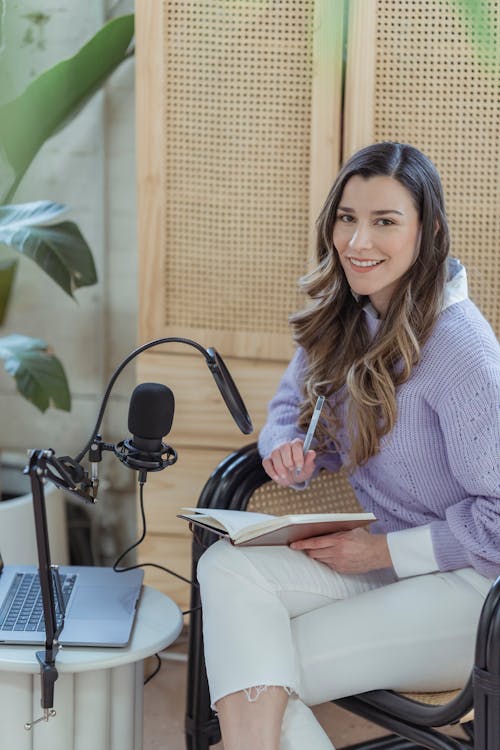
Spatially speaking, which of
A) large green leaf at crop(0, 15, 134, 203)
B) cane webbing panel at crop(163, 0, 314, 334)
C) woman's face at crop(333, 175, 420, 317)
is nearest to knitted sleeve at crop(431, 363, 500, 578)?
woman's face at crop(333, 175, 420, 317)

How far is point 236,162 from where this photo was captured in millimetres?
1988

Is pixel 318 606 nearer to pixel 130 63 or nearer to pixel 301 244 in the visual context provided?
pixel 301 244

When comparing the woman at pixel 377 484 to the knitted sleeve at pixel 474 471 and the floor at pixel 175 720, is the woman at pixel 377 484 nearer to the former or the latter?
the knitted sleeve at pixel 474 471

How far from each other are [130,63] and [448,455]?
1.50 metres

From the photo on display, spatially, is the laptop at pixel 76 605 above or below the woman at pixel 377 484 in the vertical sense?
below

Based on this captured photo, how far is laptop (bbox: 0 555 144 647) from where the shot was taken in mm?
1375

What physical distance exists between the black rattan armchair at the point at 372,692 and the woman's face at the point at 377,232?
42 cm

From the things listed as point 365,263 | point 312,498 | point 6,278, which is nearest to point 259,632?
point 312,498

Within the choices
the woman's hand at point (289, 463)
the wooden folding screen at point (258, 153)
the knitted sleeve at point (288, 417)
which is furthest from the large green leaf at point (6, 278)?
the woman's hand at point (289, 463)

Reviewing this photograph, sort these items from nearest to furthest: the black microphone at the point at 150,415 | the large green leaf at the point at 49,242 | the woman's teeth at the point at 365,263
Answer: the black microphone at the point at 150,415 < the woman's teeth at the point at 365,263 < the large green leaf at the point at 49,242

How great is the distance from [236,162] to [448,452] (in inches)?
34.2

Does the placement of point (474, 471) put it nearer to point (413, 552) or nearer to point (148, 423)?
point (413, 552)

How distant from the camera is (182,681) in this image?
223 centimetres

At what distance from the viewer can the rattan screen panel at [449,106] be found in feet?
6.12
